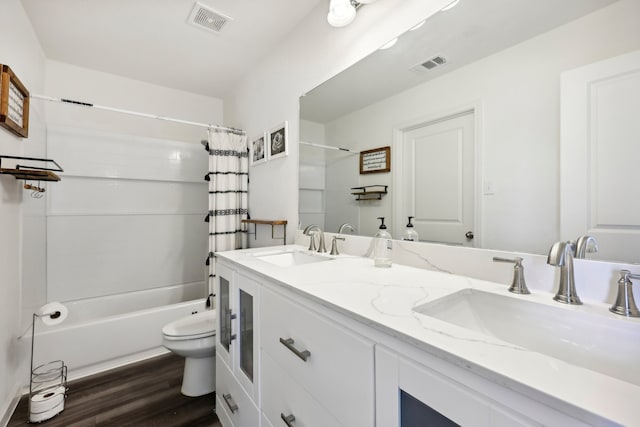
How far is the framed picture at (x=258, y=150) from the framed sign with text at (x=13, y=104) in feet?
4.73

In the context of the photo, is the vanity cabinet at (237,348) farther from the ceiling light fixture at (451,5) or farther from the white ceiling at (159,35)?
the white ceiling at (159,35)

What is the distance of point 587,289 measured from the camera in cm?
72

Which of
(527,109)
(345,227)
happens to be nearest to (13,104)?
(345,227)

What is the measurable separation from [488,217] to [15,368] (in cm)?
269

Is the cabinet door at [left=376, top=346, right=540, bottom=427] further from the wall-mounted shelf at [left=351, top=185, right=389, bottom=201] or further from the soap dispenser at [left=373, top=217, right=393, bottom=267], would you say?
the wall-mounted shelf at [left=351, top=185, right=389, bottom=201]

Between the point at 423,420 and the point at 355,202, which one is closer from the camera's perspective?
the point at 423,420

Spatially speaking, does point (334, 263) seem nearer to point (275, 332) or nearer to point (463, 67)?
point (275, 332)

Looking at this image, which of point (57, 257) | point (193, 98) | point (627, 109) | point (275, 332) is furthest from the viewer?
point (193, 98)

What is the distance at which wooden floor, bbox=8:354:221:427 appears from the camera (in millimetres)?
1456

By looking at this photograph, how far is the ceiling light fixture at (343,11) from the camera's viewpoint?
139cm

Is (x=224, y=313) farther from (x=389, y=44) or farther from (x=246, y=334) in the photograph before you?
(x=389, y=44)

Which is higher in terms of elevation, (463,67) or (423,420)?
(463,67)

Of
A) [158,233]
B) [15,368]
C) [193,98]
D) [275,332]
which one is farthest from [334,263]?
[193,98]

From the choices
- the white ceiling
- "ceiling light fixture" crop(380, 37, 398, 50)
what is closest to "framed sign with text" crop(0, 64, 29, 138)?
the white ceiling
